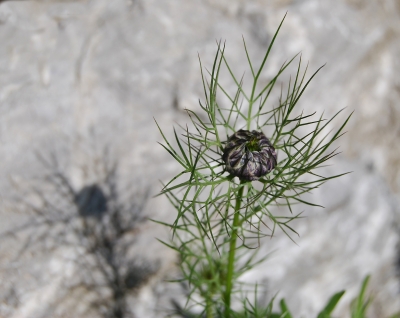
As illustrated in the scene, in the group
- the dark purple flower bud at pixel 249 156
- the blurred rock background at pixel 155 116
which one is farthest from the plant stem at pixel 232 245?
the blurred rock background at pixel 155 116

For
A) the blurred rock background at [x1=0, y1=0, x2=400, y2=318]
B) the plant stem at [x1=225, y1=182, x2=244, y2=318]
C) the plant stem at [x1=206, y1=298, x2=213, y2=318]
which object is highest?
the blurred rock background at [x1=0, y1=0, x2=400, y2=318]

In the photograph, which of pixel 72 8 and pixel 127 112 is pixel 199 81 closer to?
pixel 127 112

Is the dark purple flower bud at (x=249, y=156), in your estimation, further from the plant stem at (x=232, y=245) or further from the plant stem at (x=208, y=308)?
the plant stem at (x=208, y=308)

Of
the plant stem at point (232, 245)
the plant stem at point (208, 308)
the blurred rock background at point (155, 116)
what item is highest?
the blurred rock background at point (155, 116)

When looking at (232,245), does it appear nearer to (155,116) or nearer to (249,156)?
(249,156)

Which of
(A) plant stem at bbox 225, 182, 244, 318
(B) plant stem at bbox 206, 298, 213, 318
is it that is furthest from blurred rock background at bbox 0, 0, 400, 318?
(A) plant stem at bbox 225, 182, 244, 318

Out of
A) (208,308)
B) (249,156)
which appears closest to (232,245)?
(249,156)

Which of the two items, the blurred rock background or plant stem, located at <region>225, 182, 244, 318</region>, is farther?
the blurred rock background

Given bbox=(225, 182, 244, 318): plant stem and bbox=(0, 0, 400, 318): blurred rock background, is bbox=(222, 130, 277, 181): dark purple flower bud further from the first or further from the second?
bbox=(0, 0, 400, 318): blurred rock background
